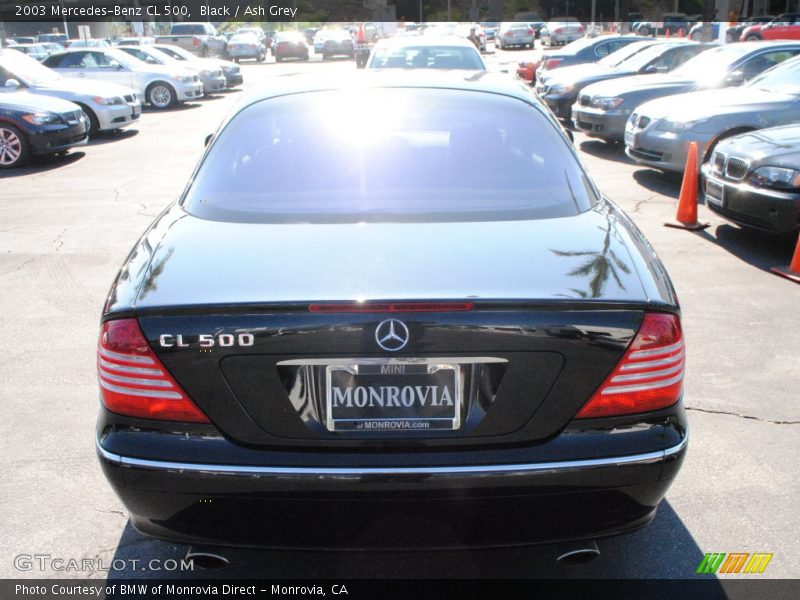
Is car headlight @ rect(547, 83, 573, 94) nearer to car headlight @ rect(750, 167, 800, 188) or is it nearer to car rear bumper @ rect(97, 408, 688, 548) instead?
car headlight @ rect(750, 167, 800, 188)

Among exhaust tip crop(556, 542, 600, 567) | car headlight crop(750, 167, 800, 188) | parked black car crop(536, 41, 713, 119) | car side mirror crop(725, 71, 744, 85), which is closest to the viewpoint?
exhaust tip crop(556, 542, 600, 567)

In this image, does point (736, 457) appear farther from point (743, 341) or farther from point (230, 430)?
point (230, 430)

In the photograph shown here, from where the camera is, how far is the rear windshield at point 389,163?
10.2 feet

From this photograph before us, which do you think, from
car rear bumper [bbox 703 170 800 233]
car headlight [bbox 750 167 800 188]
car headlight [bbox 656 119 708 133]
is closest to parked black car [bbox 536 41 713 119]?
car headlight [bbox 656 119 708 133]

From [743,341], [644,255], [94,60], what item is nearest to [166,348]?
[644,255]

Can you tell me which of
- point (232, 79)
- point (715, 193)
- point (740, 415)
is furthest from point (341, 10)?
point (740, 415)

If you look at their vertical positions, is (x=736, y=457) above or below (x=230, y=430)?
below

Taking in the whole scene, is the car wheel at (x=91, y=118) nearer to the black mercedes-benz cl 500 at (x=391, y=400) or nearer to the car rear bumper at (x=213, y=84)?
the car rear bumper at (x=213, y=84)

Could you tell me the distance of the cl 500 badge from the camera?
231 centimetres

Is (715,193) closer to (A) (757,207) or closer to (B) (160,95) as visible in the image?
(A) (757,207)

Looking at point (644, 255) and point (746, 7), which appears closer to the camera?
point (644, 255)

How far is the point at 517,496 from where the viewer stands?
2318 mm

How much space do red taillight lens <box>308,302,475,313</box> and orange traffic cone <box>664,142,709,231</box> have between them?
6.50 meters

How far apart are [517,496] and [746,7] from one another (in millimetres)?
73211
